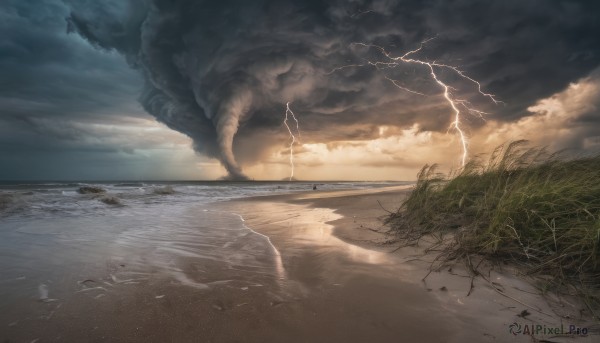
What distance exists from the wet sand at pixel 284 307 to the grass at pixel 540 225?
0.32 m

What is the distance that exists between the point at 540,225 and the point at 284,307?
2.87 meters

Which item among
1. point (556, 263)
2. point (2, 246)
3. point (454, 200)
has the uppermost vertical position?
point (454, 200)

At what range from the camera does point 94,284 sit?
3.10m

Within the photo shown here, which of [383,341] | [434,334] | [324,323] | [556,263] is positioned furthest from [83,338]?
[556,263]

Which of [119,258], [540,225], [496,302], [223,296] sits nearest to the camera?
[496,302]

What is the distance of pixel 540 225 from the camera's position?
3066 millimetres

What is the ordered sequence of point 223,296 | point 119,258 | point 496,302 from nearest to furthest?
point 496,302 < point 223,296 < point 119,258

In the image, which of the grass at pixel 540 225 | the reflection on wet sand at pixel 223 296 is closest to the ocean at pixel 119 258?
the reflection on wet sand at pixel 223 296

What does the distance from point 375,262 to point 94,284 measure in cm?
333

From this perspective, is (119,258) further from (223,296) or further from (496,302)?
(496,302)

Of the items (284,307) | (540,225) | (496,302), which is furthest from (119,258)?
(540,225)

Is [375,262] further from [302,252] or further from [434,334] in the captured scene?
[434,334]

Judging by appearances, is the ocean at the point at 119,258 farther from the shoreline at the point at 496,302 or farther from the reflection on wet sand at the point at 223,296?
the shoreline at the point at 496,302

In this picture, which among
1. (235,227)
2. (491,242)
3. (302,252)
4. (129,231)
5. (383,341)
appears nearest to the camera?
(383,341)
